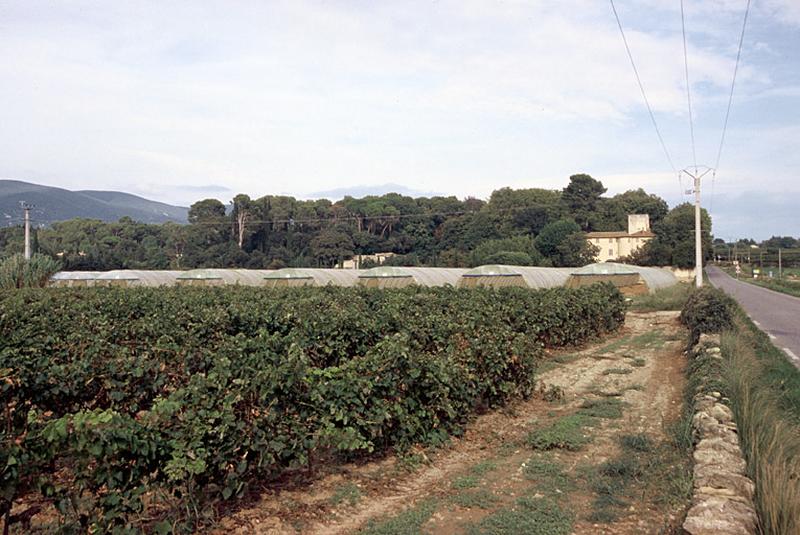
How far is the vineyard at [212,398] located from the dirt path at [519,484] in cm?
28

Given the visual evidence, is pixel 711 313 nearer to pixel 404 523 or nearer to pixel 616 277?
pixel 404 523

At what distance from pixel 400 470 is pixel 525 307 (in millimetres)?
8019

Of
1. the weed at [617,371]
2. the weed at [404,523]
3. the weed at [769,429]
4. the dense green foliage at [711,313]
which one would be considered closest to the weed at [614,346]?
the dense green foliage at [711,313]

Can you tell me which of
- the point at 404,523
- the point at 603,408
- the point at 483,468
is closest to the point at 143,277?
the point at 603,408

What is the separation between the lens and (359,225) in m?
83.7

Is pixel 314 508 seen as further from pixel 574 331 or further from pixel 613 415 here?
pixel 574 331

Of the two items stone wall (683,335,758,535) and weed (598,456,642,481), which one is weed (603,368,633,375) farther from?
weed (598,456,642,481)

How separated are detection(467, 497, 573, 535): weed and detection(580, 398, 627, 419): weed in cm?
323

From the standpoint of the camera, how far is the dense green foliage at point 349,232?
68.4 metres

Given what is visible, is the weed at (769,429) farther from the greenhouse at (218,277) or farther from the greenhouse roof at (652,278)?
the greenhouse at (218,277)

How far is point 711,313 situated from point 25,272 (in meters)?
24.0

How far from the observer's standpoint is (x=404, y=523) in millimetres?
4703

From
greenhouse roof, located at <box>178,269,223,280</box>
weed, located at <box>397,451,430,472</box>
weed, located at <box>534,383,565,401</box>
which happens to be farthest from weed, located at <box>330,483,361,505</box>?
greenhouse roof, located at <box>178,269,223,280</box>

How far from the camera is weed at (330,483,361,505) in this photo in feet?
16.8
